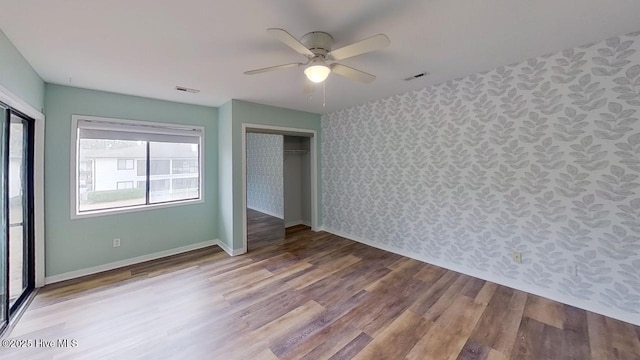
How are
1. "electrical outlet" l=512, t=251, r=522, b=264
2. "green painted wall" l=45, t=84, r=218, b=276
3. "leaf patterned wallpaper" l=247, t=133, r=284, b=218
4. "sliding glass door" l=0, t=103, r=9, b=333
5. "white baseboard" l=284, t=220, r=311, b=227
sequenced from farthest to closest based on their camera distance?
"leaf patterned wallpaper" l=247, t=133, r=284, b=218 < "white baseboard" l=284, t=220, r=311, b=227 < "green painted wall" l=45, t=84, r=218, b=276 < "electrical outlet" l=512, t=251, r=522, b=264 < "sliding glass door" l=0, t=103, r=9, b=333

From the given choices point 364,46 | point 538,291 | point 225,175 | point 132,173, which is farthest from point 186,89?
point 538,291

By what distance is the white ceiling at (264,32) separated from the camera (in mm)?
1603

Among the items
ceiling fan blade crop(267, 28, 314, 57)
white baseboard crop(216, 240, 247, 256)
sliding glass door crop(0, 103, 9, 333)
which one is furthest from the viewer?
white baseboard crop(216, 240, 247, 256)

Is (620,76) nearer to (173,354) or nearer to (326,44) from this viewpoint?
(326,44)

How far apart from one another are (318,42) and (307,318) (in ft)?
7.90

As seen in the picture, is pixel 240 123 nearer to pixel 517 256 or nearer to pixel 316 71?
pixel 316 71

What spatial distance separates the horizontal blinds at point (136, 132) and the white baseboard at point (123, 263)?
1.73m

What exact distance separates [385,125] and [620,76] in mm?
2355

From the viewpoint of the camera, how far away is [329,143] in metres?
4.80

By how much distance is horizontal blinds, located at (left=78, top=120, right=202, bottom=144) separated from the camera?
10.2ft

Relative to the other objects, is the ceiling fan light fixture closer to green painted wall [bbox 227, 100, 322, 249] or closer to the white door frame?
green painted wall [bbox 227, 100, 322, 249]

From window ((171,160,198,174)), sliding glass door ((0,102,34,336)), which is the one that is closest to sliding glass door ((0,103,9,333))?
sliding glass door ((0,102,34,336))

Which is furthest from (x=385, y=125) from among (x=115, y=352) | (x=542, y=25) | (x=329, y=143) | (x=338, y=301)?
(x=115, y=352)

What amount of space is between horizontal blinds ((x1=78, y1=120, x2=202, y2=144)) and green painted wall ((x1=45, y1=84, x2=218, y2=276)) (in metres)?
0.12
